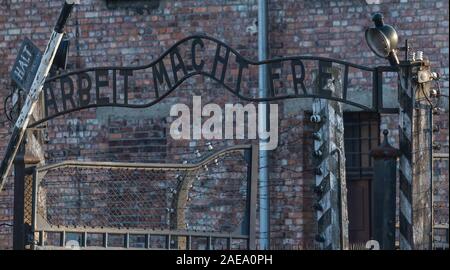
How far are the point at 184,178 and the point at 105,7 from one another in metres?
5.20

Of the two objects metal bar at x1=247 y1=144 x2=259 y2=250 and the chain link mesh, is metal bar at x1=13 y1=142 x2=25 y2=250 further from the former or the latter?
metal bar at x1=247 y1=144 x2=259 y2=250

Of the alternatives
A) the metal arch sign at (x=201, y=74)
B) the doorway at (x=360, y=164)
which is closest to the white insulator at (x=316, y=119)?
the metal arch sign at (x=201, y=74)

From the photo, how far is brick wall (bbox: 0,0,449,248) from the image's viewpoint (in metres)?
14.7

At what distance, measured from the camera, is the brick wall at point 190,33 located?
14.7m

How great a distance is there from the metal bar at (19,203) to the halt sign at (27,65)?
1.92ft

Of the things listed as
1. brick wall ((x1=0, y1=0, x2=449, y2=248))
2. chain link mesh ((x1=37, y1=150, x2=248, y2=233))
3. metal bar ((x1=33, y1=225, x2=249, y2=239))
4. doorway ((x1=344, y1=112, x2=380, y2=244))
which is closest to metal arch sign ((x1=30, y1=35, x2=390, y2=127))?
chain link mesh ((x1=37, y1=150, x2=248, y2=233))

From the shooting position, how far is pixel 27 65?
10703 millimetres

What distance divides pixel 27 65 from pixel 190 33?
4.89 m

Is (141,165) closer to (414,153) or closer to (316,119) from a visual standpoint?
(316,119)

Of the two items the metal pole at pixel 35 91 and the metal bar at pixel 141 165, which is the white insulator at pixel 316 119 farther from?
the metal pole at pixel 35 91

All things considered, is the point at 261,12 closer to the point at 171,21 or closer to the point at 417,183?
the point at 171,21

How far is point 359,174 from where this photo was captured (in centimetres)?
1527

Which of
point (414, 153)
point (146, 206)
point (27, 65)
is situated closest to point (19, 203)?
point (27, 65)
